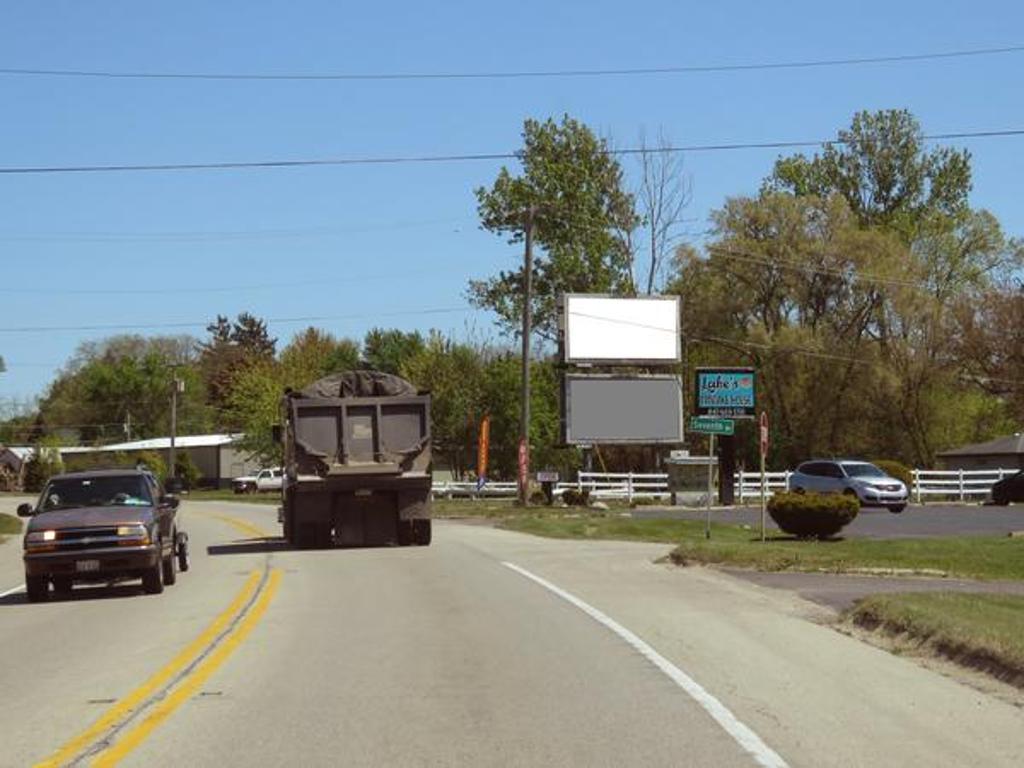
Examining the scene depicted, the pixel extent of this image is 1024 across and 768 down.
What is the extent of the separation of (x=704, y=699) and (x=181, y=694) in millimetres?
4056

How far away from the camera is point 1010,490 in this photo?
50938mm

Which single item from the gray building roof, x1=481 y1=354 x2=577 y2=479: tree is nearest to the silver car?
the gray building roof

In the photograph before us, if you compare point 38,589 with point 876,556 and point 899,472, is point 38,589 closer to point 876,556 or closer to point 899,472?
point 876,556

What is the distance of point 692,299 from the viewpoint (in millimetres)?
72312

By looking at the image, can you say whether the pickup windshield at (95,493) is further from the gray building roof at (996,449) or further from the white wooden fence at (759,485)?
the gray building roof at (996,449)

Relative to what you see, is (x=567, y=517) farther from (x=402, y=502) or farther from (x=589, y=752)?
(x=589, y=752)

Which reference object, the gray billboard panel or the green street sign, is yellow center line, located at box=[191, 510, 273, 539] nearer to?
the green street sign

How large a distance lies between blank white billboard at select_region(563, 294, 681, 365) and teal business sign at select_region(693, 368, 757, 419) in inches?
1160

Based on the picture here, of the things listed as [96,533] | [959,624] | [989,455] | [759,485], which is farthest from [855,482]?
[959,624]

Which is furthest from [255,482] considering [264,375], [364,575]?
[364,575]

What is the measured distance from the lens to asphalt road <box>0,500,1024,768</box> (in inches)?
340

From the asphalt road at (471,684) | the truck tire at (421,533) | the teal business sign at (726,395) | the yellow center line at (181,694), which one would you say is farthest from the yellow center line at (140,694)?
the teal business sign at (726,395)

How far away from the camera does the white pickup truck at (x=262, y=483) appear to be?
289 feet

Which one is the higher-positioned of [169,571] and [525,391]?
[525,391]
